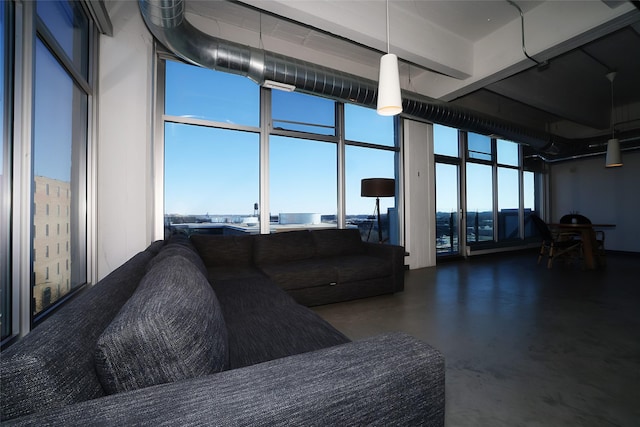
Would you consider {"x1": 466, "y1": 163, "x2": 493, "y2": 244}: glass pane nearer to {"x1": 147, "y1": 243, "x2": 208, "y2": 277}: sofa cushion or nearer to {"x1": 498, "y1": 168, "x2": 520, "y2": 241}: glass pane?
{"x1": 498, "y1": 168, "x2": 520, "y2": 241}: glass pane

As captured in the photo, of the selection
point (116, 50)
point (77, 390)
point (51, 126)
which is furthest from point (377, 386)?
point (116, 50)

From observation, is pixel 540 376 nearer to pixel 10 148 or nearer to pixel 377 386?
pixel 377 386

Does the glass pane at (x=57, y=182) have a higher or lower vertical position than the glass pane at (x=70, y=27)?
lower

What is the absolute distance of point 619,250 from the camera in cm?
644

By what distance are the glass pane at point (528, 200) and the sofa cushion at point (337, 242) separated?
5982mm

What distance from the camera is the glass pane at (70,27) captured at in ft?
5.64

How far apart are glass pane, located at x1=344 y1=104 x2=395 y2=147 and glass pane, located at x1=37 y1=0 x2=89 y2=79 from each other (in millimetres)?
3271

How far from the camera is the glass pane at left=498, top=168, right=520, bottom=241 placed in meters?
6.70

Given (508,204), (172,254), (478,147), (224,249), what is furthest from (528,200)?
(172,254)

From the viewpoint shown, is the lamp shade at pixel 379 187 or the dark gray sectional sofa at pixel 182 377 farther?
the lamp shade at pixel 379 187

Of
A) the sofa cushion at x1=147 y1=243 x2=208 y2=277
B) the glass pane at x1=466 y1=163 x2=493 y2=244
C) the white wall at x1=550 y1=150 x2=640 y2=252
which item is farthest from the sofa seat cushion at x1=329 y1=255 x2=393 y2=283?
the white wall at x1=550 y1=150 x2=640 y2=252

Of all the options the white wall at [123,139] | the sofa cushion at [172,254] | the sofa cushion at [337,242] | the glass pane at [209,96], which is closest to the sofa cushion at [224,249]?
the white wall at [123,139]

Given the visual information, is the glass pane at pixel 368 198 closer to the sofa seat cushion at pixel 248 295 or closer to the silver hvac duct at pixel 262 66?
the silver hvac duct at pixel 262 66

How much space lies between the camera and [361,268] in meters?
3.20
